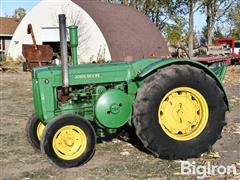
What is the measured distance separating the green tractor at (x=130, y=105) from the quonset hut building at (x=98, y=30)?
23.4 meters

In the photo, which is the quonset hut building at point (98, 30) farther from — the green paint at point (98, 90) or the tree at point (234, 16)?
the green paint at point (98, 90)

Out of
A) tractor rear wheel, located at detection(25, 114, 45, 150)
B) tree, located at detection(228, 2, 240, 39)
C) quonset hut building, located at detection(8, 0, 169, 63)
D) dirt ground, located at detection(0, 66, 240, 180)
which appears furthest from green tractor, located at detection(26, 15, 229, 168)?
tree, located at detection(228, 2, 240, 39)

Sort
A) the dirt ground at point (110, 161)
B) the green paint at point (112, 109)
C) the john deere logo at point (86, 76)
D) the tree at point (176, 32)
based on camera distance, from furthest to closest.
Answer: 1. the tree at point (176, 32)
2. the john deere logo at point (86, 76)
3. the green paint at point (112, 109)
4. the dirt ground at point (110, 161)

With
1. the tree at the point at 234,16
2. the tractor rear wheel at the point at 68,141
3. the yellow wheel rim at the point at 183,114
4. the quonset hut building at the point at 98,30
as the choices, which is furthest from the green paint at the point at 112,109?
the tree at the point at 234,16

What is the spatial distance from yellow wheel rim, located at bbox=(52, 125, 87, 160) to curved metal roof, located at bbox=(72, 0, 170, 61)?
947 inches

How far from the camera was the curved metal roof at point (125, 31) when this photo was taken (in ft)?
99.2

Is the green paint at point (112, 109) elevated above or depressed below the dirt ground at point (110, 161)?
above

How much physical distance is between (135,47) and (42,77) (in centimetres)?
2606

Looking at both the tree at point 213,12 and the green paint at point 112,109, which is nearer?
the green paint at point 112,109

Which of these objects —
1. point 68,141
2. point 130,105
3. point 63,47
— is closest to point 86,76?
point 63,47

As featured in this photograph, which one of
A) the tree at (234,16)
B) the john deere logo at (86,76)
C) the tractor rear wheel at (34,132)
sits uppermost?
the tree at (234,16)

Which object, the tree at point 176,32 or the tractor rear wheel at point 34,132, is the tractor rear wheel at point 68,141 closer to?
the tractor rear wheel at point 34,132

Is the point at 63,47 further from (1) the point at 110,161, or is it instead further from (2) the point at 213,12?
(2) the point at 213,12

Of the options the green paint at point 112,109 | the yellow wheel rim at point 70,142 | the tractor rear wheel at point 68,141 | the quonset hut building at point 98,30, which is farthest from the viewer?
the quonset hut building at point 98,30
